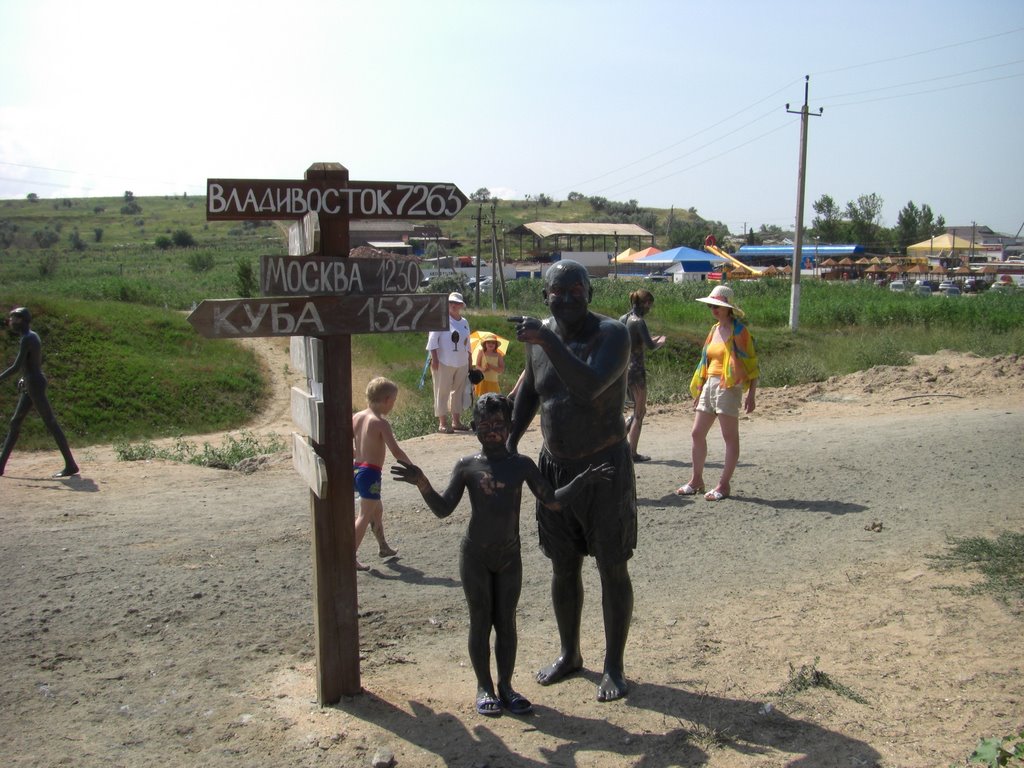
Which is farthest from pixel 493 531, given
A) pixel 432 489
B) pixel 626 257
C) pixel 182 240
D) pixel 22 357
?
pixel 182 240

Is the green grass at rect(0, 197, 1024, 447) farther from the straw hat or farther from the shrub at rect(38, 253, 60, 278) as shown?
the straw hat

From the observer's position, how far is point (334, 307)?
4.13m

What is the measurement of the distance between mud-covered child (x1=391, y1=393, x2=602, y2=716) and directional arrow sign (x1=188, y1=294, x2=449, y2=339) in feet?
1.59

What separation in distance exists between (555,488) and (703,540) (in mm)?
2921

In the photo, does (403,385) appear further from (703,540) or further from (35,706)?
(35,706)

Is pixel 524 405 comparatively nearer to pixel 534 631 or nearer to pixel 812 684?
pixel 534 631

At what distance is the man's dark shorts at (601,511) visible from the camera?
4.31m

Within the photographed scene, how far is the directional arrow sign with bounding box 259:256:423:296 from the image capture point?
4078 millimetres

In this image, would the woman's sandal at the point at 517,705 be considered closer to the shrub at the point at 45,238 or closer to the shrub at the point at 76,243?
the shrub at the point at 76,243

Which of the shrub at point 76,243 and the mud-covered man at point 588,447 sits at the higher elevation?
the shrub at point 76,243

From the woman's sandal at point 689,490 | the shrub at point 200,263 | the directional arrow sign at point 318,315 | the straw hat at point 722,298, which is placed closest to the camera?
the directional arrow sign at point 318,315

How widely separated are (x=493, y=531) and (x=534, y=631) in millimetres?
1513

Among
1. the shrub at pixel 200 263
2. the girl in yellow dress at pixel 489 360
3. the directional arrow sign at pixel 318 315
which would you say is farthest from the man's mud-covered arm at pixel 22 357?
the shrub at pixel 200 263

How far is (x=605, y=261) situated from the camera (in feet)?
210
